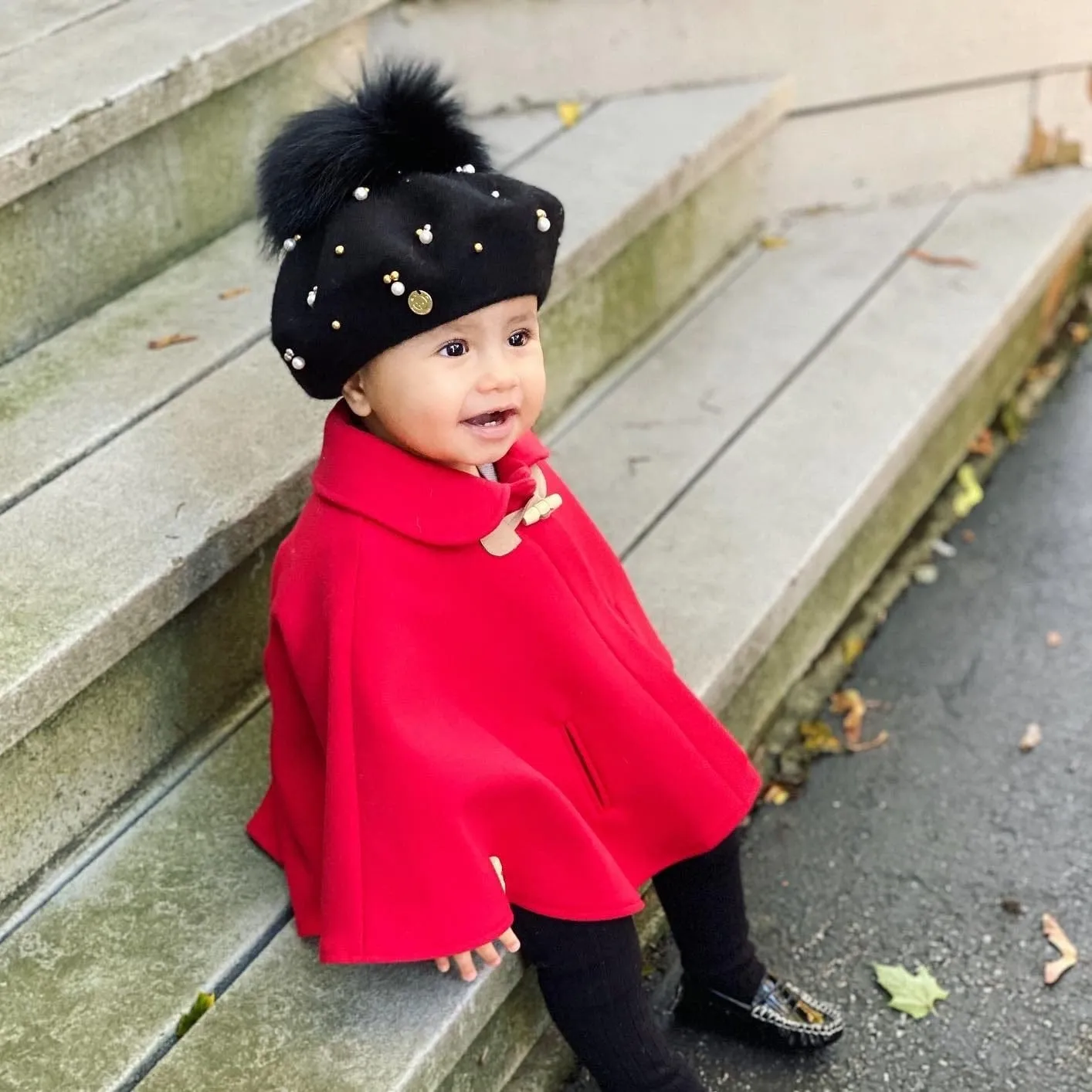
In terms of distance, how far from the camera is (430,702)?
166cm

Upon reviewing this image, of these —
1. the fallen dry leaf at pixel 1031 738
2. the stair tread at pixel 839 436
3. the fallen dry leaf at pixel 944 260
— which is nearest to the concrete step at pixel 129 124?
the stair tread at pixel 839 436

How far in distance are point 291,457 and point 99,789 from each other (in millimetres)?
544

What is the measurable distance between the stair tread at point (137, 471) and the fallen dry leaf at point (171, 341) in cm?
1

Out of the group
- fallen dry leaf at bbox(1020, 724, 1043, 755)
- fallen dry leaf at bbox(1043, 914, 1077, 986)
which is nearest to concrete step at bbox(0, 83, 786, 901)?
fallen dry leaf at bbox(1020, 724, 1043, 755)

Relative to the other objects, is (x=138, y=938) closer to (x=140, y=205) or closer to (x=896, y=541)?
(x=140, y=205)

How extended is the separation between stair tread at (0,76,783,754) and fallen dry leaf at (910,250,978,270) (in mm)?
1122

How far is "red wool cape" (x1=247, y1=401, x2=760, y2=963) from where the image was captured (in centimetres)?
162

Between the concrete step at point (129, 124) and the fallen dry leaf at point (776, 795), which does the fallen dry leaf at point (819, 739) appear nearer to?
the fallen dry leaf at point (776, 795)

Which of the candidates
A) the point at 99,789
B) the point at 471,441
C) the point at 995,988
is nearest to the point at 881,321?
the point at 995,988

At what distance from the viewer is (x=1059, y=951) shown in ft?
7.13

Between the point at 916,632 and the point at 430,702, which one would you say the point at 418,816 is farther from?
the point at 916,632

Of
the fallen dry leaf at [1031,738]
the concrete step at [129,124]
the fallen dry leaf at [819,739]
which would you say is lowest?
the fallen dry leaf at [1031,738]

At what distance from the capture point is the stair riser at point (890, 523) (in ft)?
8.43

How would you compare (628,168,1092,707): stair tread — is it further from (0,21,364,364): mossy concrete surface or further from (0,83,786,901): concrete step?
(0,21,364,364): mossy concrete surface
